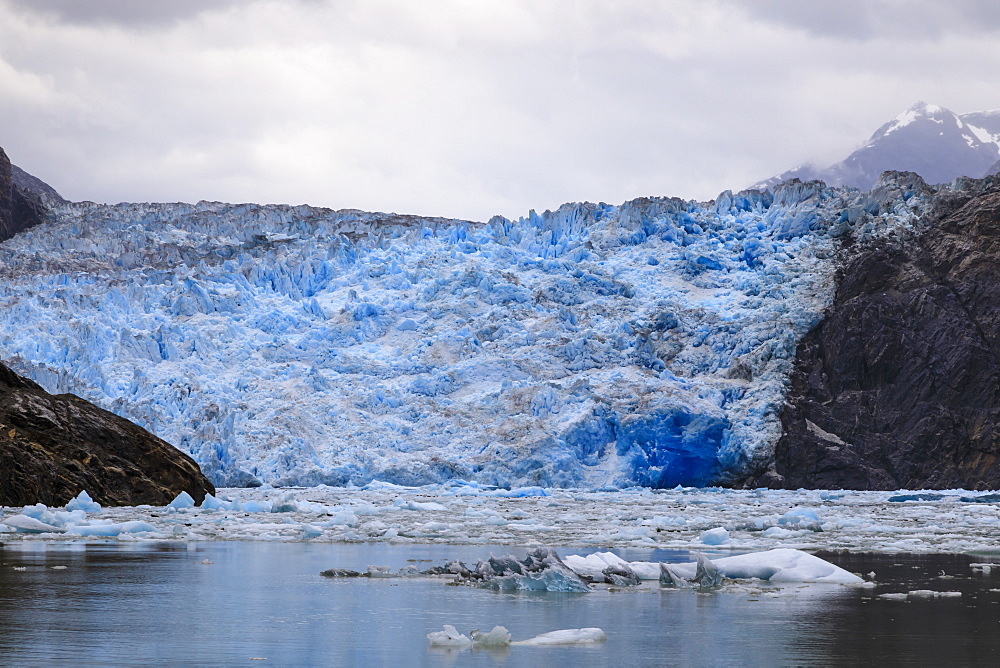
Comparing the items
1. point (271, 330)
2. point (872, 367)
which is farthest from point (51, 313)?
point (872, 367)

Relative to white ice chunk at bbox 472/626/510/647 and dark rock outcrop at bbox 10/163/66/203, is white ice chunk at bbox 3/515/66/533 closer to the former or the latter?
white ice chunk at bbox 472/626/510/647

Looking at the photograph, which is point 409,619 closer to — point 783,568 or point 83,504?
point 783,568

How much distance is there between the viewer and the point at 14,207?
38.4 m

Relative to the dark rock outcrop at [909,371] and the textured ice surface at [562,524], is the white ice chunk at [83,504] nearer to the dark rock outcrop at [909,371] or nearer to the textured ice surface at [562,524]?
the textured ice surface at [562,524]

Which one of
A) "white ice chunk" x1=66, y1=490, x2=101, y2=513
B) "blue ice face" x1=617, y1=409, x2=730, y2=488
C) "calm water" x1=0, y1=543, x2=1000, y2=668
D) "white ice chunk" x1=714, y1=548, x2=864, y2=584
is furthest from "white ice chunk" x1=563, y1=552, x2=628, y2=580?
"blue ice face" x1=617, y1=409, x2=730, y2=488

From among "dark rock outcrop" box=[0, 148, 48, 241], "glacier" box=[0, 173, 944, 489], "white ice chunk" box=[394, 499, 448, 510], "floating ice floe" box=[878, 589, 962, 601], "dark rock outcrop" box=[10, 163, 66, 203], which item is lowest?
"white ice chunk" box=[394, 499, 448, 510]

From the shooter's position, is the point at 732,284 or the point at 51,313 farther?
the point at 732,284

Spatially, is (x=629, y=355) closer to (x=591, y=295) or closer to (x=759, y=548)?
(x=591, y=295)

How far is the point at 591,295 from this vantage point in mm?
29281

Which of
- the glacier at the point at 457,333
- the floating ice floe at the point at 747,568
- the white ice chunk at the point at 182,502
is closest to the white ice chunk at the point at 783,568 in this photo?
the floating ice floe at the point at 747,568

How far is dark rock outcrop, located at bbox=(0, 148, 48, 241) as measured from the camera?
37406mm

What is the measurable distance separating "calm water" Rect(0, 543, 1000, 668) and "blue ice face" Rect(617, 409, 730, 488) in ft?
56.0

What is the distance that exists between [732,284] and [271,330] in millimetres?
12927

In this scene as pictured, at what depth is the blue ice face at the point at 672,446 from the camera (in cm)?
2430
